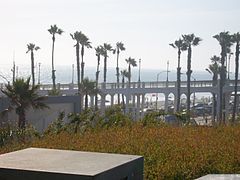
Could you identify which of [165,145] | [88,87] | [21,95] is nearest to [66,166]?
[165,145]

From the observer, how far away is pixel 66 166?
7992mm

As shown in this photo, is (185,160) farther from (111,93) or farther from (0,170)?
(111,93)

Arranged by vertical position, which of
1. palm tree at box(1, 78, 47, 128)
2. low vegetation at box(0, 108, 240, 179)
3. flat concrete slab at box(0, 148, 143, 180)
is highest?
palm tree at box(1, 78, 47, 128)

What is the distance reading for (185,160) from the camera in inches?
476

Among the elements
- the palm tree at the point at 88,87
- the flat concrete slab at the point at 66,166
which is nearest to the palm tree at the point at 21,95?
the flat concrete slab at the point at 66,166

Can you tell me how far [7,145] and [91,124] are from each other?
4.97 meters

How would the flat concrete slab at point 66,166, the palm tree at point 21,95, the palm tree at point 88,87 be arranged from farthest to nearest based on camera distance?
the palm tree at point 88,87 < the palm tree at point 21,95 < the flat concrete slab at point 66,166

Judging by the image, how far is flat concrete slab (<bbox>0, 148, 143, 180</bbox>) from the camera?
7.60m

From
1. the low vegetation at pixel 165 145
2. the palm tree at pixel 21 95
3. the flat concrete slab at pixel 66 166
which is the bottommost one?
the low vegetation at pixel 165 145

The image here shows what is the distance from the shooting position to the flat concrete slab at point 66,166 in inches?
299

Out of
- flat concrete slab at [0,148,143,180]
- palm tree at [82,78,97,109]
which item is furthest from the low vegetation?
palm tree at [82,78,97,109]

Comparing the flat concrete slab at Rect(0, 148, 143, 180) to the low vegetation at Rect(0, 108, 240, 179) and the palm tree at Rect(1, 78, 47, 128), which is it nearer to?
the low vegetation at Rect(0, 108, 240, 179)

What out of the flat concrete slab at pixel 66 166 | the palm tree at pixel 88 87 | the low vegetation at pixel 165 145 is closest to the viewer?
the flat concrete slab at pixel 66 166

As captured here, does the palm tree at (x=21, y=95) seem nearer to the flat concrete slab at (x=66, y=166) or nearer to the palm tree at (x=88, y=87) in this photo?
the flat concrete slab at (x=66, y=166)
